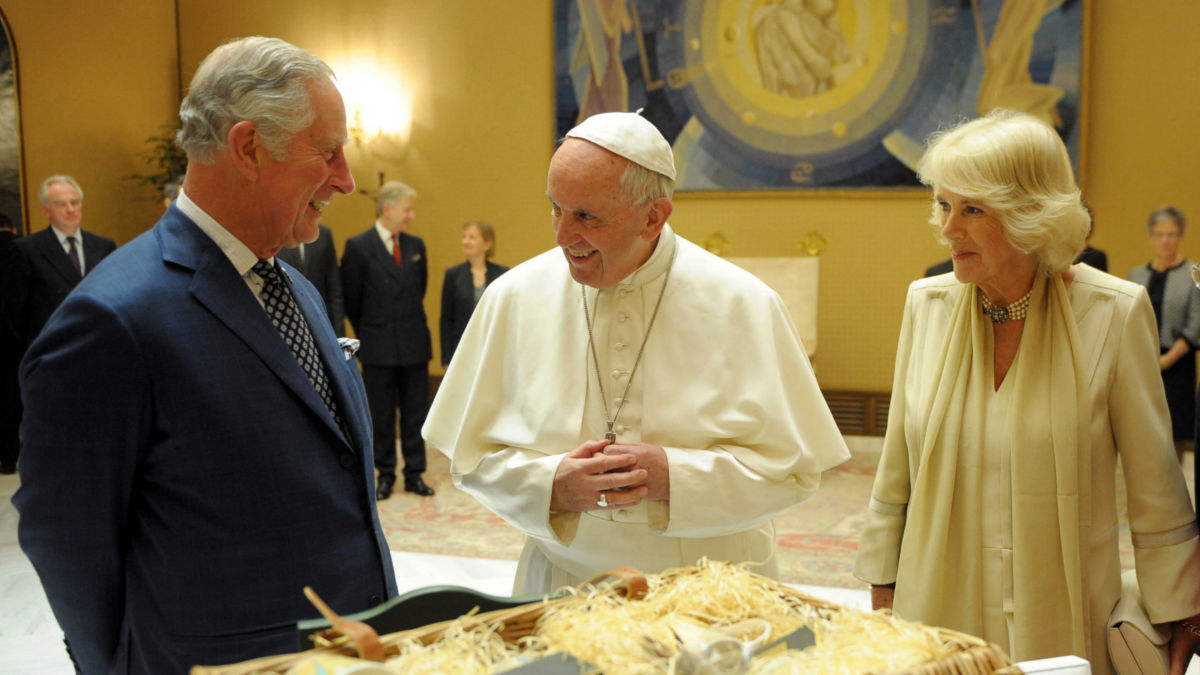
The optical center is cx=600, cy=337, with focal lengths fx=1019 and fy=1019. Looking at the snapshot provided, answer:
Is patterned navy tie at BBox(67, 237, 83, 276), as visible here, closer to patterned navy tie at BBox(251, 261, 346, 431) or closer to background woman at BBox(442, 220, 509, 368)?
background woman at BBox(442, 220, 509, 368)

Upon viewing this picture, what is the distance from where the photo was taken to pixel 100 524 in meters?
1.64

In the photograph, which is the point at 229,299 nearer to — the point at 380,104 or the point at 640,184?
the point at 640,184

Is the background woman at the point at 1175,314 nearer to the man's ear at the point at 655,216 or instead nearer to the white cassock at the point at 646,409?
the white cassock at the point at 646,409

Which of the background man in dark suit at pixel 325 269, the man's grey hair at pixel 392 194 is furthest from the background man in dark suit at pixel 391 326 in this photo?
the background man in dark suit at pixel 325 269

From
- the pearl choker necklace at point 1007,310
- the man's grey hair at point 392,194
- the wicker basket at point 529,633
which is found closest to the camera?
the wicker basket at point 529,633

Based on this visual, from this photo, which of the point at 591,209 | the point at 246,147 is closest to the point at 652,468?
the point at 591,209

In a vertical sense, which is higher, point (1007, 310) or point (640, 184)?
point (640, 184)

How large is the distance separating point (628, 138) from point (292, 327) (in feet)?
2.54

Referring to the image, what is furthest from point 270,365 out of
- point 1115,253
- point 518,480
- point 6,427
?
point 1115,253

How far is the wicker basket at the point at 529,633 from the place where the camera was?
1123 mm

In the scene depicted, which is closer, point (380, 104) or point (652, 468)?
point (652, 468)

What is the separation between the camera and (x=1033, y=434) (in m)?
2.20

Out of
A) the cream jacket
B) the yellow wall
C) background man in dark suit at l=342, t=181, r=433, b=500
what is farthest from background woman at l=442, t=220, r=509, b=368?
the cream jacket

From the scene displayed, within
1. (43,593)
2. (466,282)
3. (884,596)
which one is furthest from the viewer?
(466,282)
